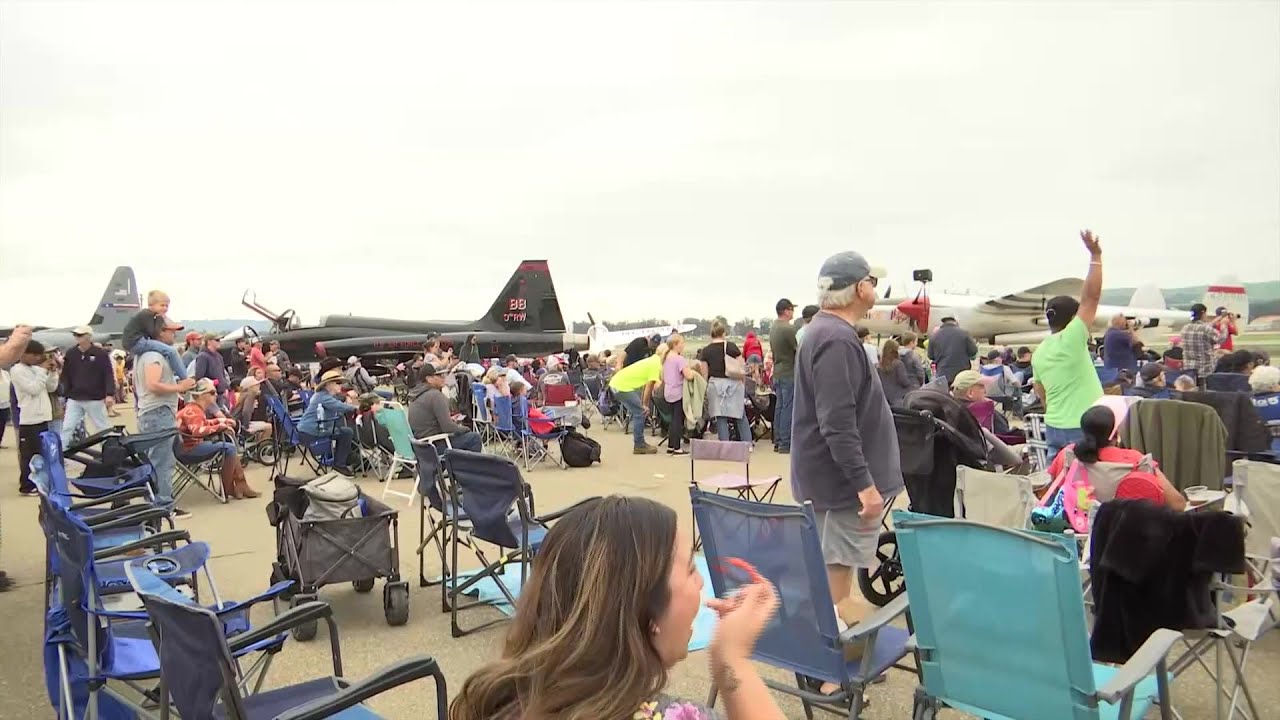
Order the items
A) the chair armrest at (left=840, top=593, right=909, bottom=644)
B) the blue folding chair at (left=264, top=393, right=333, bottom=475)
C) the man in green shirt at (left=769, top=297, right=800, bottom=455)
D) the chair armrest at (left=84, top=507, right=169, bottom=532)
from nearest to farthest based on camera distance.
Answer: the chair armrest at (left=840, top=593, right=909, bottom=644)
the chair armrest at (left=84, top=507, right=169, bottom=532)
the blue folding chair at (left=264, top=393, right=333, bottom=475)
the man in green shirt at (left=769, top=297, right=800, bottom=455)

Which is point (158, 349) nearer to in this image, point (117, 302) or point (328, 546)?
point (328, 546)

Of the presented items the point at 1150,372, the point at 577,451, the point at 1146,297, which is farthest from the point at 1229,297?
the point at 577,451

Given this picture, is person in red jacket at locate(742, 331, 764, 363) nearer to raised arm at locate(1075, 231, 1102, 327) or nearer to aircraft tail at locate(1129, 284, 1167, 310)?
raised arm at locate(1075, 231, 1102, 327)

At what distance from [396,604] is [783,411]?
6.81 metres

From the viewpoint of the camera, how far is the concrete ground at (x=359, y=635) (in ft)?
11.9

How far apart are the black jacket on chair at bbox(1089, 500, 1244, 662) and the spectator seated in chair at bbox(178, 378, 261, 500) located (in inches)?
299

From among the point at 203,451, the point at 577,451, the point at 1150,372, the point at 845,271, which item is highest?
the point at 845,271

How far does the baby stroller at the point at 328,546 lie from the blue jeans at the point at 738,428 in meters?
6.51

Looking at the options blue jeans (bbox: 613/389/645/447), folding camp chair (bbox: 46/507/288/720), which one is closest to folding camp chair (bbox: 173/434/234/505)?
folding camp chair (bbox: 46/507/288/720)

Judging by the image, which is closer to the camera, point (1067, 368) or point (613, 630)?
point (613, 630)

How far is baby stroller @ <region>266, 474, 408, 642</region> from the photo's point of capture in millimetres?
4445

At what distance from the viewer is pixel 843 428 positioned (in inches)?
131

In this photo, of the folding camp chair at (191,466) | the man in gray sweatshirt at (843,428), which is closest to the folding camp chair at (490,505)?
the man in gray sweatshirt at (843,428)

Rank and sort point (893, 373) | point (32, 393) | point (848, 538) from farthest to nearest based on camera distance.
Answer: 1. point (893, 373)
2. point (32, 393)
3. point (848, 538)
